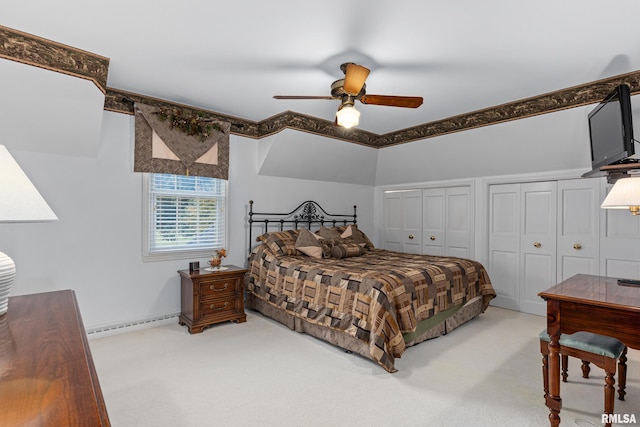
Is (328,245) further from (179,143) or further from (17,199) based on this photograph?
(17,199)

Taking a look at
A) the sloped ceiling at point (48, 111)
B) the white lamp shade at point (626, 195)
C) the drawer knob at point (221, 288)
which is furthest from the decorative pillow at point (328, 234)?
the white lamp shade at point (626, 195)

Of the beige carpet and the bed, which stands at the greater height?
the bed

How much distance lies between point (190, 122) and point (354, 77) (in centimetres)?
226

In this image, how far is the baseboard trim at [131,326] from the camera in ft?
11.2

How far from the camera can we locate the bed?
112 inches

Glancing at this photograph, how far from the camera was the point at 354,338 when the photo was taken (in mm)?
3020

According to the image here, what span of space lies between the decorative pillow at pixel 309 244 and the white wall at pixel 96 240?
1449 millimetres

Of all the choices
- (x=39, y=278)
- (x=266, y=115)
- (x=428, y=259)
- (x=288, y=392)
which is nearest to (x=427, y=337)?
(x=428, y=259)

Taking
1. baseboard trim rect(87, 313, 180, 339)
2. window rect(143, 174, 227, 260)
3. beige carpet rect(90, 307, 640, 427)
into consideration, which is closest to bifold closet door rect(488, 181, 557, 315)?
beige carpet rect(90, 307, 640, 427)

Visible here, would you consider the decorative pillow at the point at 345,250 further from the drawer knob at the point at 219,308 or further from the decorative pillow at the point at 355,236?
the drawer knob at the point at 219,308

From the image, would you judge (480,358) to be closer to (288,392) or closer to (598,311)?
(598,311)

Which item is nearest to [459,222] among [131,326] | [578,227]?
[578,227]

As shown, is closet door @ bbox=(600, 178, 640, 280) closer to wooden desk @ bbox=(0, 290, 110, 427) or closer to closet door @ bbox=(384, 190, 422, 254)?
closet door @ bbox=(384, 190, 422, 254)

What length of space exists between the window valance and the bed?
91 cm
